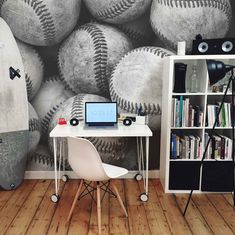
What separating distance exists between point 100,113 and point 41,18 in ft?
3.58

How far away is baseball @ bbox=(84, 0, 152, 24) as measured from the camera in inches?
106

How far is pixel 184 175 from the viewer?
2686mm

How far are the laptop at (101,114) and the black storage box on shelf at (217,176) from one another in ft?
3.30

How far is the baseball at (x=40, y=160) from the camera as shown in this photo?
2.98 metres

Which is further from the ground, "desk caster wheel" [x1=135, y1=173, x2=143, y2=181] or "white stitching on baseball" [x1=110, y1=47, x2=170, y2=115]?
"white stitching on baseball" [x1=110, y1=47, x2=170, y2=115]

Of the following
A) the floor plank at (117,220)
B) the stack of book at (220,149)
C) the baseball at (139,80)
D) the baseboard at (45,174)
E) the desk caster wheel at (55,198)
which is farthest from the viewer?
the baseboard at (45,174)

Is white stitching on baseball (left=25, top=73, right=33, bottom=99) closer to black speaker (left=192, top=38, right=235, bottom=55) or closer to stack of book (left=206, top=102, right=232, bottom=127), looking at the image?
black speaker (left=192, top=38, right=235, bottom=55)

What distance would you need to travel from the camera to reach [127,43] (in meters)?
2.80

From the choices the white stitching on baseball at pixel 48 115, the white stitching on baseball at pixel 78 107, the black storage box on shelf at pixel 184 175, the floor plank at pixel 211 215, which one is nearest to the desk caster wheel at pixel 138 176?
the black storage box on shelf at pixel 184 175

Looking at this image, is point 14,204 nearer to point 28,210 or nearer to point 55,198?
point 28,210

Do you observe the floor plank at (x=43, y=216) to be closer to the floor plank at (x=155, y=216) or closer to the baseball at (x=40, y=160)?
the baseball at (x=40, y=160)

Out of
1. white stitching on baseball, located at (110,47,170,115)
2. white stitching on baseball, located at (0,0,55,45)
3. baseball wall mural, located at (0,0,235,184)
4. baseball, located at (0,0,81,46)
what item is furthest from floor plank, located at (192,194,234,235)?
white stitching on baseball, located at (0,0,55,45)

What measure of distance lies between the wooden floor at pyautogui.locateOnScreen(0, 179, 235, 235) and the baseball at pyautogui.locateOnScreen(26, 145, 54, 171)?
0.79 feet

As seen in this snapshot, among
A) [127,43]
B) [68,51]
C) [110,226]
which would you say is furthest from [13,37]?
[110,226]
